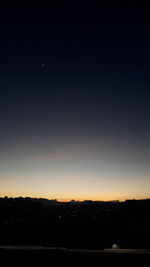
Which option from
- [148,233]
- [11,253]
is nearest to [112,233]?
[148,233]

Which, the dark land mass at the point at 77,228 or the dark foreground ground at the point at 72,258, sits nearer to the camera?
the dark foreground ground at the point at 72,258

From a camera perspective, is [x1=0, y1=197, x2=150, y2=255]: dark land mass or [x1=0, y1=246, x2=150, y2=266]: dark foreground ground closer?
[x1=0, y1=246, x2=150, y2=266]: dark foreground ground

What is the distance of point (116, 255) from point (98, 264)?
0.76 ft

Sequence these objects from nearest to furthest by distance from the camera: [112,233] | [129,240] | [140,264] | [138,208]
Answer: [140,264] → [129,240] → [112,233] → [138,208]

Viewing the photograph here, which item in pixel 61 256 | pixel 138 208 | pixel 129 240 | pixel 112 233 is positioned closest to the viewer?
pixel 61 256

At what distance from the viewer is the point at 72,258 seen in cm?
315

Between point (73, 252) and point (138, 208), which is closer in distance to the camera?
point (73, 252)

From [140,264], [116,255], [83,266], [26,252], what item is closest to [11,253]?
[26,252]

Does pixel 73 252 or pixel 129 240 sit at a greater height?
pixel 73 252

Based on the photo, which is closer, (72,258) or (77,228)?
(72,258)

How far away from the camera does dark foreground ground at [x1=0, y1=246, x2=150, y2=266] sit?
119 inches

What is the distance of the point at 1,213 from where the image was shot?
5448 inches

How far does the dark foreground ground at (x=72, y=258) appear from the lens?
3.02 m

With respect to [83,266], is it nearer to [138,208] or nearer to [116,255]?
[116,255]
